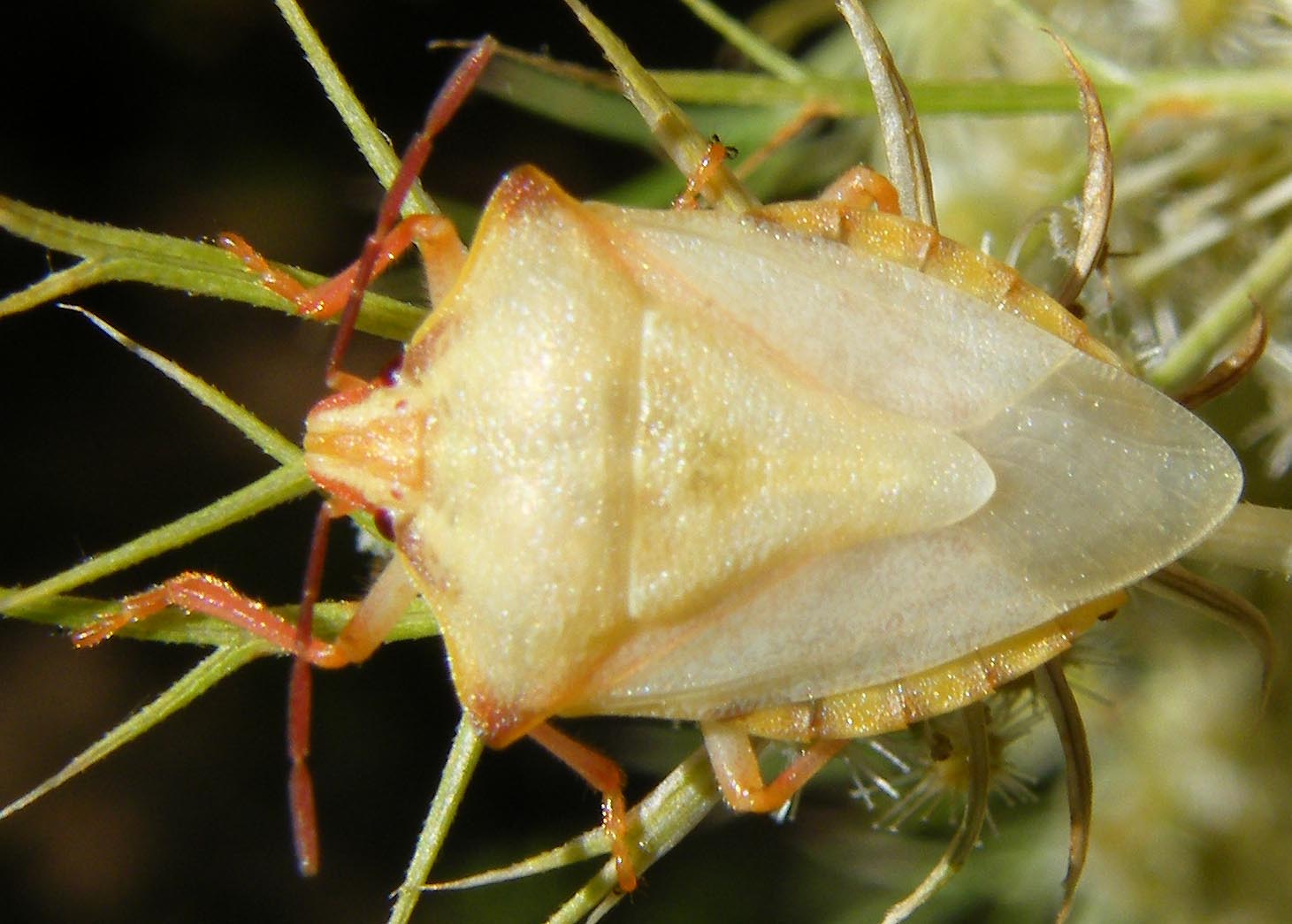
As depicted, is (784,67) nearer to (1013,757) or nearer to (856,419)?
(856,419)

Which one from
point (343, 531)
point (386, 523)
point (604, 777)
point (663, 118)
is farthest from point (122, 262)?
point (343, 531)

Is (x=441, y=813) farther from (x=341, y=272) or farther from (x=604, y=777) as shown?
(x=341, y=272)

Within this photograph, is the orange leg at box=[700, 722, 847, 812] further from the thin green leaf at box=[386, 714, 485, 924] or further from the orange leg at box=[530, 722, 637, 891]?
the thin green leaf at box=[386, 714, 485, 924]

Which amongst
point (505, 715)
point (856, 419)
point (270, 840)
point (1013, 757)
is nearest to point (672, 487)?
point (856, 419)

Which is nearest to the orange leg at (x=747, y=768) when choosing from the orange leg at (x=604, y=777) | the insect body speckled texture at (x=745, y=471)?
the insect body speckled texture at (x=745, y=471)

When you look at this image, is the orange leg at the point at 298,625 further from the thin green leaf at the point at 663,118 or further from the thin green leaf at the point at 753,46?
the thin green leaf at the point at 753,46

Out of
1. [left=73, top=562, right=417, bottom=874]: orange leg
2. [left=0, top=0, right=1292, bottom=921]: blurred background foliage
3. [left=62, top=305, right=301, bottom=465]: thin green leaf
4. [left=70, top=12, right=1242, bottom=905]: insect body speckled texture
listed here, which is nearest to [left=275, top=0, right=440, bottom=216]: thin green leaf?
[left=70, top=12, right=1242, bottom=905]: insect body speckled texture
